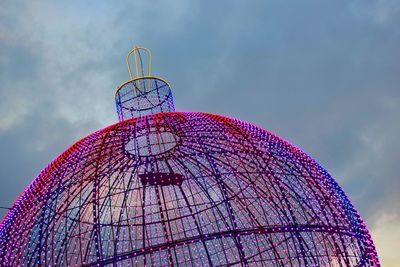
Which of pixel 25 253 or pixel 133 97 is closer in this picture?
pixel 25 253

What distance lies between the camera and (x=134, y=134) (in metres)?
10.9

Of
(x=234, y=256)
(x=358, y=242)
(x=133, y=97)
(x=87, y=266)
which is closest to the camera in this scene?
(x=87, y=266)

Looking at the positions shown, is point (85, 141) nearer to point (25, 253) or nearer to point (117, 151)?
point (117, 151)

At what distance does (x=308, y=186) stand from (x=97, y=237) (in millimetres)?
5794

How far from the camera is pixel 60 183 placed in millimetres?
10656

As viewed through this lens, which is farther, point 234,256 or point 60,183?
point 234,256

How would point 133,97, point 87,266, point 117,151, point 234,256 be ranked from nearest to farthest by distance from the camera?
point 87,266
point 117,151
point 133,97
point 234,256

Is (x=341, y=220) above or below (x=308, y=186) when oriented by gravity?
below

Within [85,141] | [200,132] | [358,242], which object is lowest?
[358,242]

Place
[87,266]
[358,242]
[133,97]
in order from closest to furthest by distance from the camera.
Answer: [87,266], [358,242], [133,97]

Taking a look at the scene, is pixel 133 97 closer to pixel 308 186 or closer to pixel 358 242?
pixel 308 186

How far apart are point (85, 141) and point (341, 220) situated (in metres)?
7.41

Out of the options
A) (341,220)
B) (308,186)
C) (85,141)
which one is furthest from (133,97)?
(341,220)

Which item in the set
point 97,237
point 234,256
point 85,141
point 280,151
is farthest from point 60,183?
point 234,256
